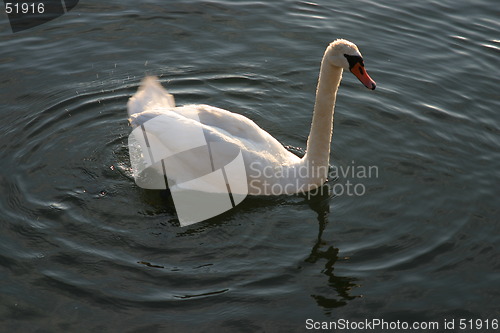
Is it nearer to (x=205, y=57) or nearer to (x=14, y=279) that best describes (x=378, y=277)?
(x=14, y=279)

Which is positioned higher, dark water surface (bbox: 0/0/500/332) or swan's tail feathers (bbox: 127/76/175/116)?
swan's tail feathers (bbox: 127/76/175/116)

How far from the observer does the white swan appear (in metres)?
8.75

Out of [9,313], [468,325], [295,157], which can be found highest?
[295,157]

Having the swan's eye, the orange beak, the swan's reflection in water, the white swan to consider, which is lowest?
the swan's reflection in water

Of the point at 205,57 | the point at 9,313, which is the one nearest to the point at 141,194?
the point at 9,313

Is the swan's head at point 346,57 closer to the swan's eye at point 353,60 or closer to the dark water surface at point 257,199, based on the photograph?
the swan's eye at point 353,60

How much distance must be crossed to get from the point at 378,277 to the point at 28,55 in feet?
25.2

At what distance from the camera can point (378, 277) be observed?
26.2 ft

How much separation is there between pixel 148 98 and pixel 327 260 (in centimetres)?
344

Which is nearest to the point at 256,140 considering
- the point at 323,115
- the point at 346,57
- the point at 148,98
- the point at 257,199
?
the point at 257,199

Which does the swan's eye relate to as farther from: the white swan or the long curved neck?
the long curved neck

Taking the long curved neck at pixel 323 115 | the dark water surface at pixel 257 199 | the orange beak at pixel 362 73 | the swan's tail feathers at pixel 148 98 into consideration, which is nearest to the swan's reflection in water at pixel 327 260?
the dark water surface at pixel 257 199

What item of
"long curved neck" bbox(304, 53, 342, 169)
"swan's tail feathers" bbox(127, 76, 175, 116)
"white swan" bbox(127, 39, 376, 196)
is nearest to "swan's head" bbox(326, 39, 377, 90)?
"white swan" bbox(127, 39, 376, 196)

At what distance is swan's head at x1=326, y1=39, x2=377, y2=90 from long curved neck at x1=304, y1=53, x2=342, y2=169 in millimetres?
121
